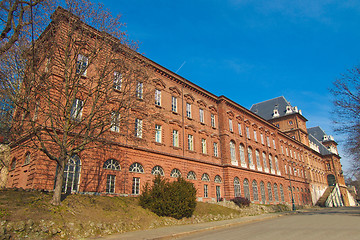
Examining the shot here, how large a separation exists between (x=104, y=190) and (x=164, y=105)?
11.4m

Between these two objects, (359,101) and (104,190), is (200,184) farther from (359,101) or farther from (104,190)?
(359,101)

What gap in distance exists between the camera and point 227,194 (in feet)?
99.4

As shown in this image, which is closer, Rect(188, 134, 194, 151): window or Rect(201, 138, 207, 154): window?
Rect(188, 134, 194, 151): window

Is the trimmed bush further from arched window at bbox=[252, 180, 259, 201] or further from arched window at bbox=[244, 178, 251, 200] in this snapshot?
arched window at bbox=[252, 180, 259, 201]

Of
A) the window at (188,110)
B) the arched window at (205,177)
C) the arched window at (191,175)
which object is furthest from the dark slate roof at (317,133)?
the arched window at (191,175)

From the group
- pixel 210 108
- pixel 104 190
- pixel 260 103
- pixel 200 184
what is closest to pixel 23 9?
pixel 104 190

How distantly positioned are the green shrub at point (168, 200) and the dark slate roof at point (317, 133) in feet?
286

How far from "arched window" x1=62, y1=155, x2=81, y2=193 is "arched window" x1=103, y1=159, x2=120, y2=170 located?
221 cm

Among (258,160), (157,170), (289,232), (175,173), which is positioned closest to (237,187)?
(258,160)

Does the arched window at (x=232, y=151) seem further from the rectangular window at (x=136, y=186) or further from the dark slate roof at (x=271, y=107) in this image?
the dark slate roof at (x=271, y=107)

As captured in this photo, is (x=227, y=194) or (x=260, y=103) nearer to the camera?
(x=227, y=194)

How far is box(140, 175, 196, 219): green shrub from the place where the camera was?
17.3 m

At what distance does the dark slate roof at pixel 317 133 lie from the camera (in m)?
89.4

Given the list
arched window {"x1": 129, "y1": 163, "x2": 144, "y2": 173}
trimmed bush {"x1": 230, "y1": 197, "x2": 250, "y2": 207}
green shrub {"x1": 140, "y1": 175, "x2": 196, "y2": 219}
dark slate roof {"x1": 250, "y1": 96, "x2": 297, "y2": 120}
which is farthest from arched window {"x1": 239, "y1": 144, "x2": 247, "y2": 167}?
dark slate roof {"x1": 250, "y1": 96, "x2": 297, "y2": 120}
